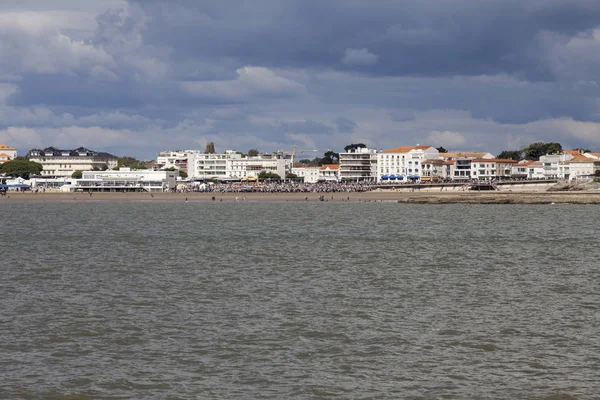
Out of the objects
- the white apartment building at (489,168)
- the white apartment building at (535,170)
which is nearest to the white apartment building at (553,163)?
the white apartment building at (535,170)

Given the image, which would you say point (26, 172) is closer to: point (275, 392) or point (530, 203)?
point (530, 203)

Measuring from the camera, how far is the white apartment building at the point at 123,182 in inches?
5797

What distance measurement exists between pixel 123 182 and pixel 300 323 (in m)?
134

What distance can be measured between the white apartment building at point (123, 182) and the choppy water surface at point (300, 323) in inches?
4373

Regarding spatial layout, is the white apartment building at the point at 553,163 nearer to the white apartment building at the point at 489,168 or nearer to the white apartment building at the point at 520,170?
the white apartment building at the point at 520,170

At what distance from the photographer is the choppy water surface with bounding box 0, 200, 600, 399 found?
45.2 ft

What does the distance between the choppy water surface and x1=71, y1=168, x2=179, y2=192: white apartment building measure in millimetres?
111073

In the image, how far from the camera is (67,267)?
2966 centimetres

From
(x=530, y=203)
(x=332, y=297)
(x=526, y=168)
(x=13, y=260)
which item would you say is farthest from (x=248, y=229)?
(x=526, y=168)

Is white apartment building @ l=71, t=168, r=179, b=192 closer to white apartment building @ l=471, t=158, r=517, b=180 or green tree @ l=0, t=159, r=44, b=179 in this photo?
green tree @ l=0, t=159, r=44, b=179

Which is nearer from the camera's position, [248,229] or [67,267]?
[67,267]

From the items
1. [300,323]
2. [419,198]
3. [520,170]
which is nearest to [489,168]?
[520,170]

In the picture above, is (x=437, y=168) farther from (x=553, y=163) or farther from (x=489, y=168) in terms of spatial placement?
(x=553, y=163)

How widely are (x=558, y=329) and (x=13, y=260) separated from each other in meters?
21.6
